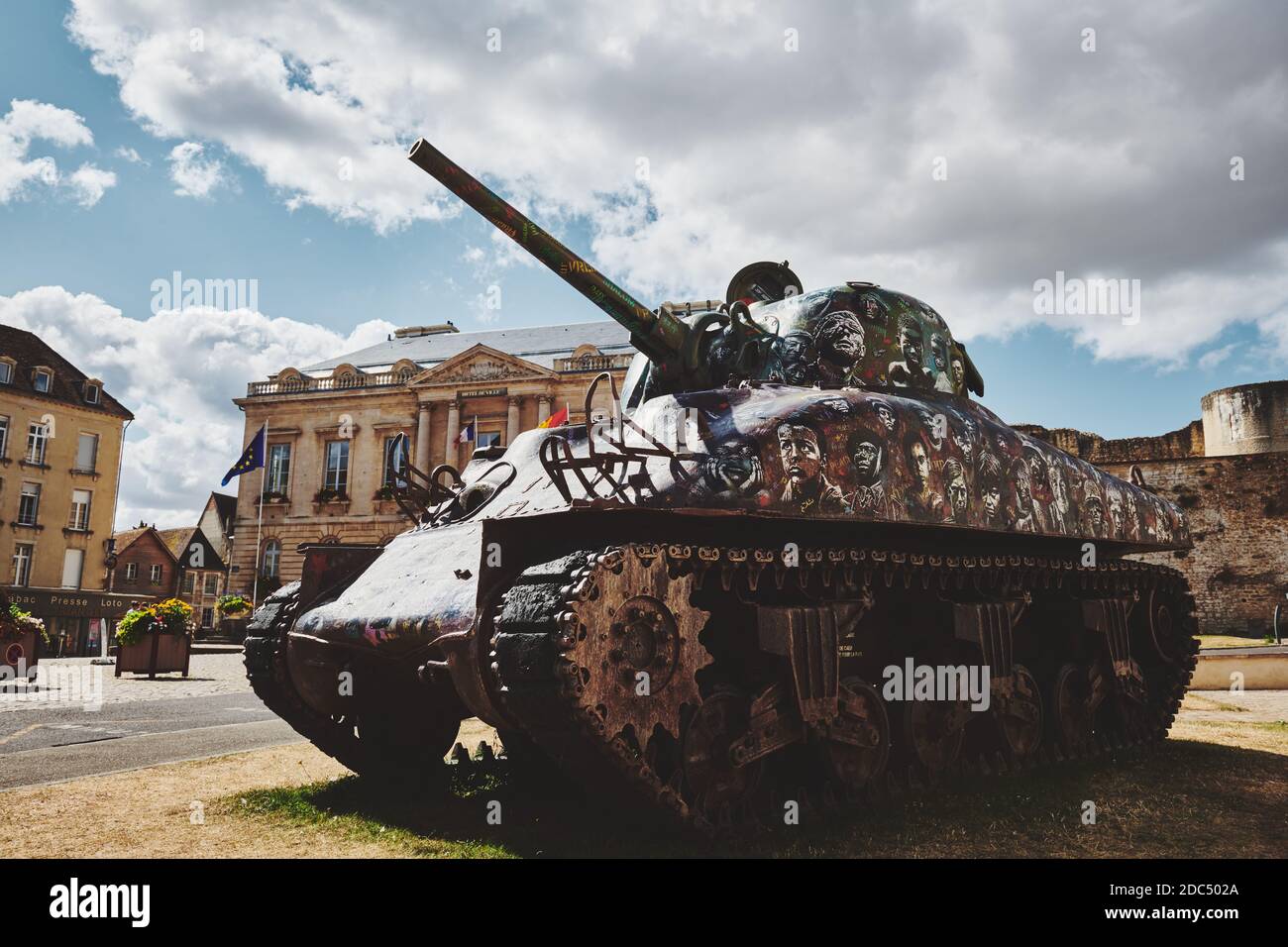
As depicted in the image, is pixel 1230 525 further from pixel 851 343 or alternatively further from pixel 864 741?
pixel 864 741

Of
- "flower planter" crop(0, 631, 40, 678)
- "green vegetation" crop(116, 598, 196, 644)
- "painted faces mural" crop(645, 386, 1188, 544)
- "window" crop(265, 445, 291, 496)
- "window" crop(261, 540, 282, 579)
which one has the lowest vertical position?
"flower planter" crop(0, 631, 40, 678)

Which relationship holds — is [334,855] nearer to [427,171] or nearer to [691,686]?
[691,686]

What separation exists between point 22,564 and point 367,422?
13541 mm

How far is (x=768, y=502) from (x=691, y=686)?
3.60ft

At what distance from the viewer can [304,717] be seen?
718cm

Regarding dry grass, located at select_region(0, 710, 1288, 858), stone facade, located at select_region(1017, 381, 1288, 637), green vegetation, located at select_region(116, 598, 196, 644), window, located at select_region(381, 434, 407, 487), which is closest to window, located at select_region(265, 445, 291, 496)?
green vegetation, located at select_region(116, 598, 196, 644)

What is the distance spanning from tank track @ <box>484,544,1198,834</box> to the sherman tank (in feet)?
0.06

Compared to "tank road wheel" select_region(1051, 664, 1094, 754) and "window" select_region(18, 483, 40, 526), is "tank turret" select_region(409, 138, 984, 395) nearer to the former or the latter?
"tank road wheel" select_region(1051, 664, 1094, 754)

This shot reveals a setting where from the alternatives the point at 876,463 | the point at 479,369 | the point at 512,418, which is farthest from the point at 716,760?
the point at 479,369

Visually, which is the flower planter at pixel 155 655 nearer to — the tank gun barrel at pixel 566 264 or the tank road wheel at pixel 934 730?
the tank gun barrel at pixel 566 264

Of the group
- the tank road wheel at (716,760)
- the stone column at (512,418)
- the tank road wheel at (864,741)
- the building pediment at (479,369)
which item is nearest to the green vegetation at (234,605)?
the building pediment at (479,369)

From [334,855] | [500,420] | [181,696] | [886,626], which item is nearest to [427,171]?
[334,855]

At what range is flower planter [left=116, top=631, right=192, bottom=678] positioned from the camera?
18859mm
